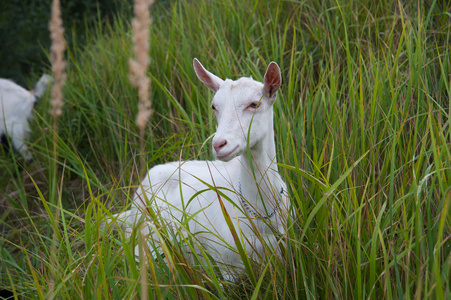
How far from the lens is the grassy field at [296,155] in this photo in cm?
190

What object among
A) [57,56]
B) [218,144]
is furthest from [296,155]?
[57,56]

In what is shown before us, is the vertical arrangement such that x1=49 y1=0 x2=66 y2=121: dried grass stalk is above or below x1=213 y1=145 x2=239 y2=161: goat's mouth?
above

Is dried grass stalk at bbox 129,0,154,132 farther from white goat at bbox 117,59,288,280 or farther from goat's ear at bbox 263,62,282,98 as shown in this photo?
goat's ear at bbox 263,62,282,98

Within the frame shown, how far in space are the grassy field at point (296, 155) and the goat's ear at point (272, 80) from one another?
25 cm

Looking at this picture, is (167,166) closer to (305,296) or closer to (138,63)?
(305,296)

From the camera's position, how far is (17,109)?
5516 millimetres

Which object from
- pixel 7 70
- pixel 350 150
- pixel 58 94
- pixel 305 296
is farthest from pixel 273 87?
pixel 7 70

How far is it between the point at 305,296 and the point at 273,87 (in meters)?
1.13

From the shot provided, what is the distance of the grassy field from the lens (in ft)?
6.25

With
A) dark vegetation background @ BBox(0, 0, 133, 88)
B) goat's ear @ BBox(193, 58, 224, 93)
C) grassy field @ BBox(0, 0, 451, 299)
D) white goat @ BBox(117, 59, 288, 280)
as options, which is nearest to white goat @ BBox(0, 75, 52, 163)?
grassy field @ BBox(0, 0, 451, 299)

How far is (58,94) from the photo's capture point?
1.57 meters

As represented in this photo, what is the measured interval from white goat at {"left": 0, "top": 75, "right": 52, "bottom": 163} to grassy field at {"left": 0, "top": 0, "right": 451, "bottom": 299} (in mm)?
352

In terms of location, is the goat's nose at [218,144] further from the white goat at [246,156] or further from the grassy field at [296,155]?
the grassy field at [296,155]

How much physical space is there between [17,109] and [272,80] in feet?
13.4
